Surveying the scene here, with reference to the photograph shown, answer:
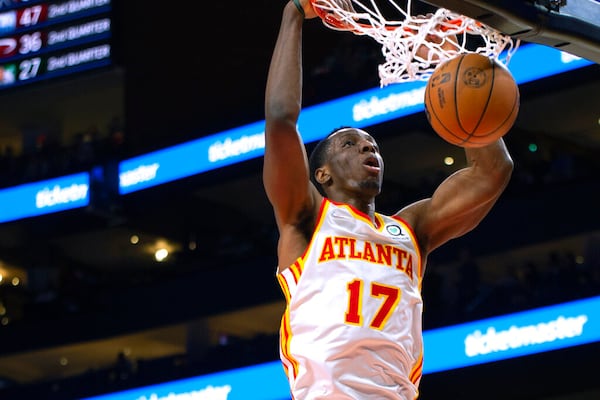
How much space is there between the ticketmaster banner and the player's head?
919 centimetres

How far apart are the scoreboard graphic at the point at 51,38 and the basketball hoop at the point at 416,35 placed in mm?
9034

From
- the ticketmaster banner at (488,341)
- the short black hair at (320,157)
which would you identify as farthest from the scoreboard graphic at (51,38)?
the short black hair at (320,157)

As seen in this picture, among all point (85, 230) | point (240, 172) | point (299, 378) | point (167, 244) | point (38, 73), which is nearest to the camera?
point (299, 378)

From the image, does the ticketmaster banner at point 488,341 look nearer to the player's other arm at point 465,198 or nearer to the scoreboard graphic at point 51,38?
the scoreboard graphic at point 51,38

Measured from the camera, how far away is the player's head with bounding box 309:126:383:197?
13.5 ft

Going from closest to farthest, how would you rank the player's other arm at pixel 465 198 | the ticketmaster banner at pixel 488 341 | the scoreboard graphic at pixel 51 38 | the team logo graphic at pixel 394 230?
the team logo graphic at pixel 394 230 < the player's other arm at pixel 465 198 < the ticketmaster banner at pixel 488 341 < the scoreboard graphic at pixel 51 38

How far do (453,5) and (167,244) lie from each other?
19111 millimetres

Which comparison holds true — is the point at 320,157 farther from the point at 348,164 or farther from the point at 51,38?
the point at 51,38

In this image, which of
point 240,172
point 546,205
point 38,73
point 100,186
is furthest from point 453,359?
point 100,186

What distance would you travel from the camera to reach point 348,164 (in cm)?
415

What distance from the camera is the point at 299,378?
3.77 m

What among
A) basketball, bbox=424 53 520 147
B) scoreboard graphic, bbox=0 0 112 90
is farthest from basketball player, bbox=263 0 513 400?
scoreboard graphic, bbox=0 0 112 90

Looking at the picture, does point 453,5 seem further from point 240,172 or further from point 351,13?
point 240,172

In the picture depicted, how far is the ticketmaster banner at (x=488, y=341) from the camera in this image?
42.5ft
